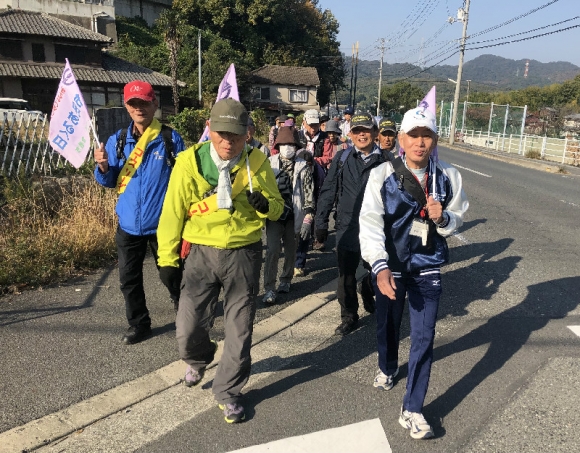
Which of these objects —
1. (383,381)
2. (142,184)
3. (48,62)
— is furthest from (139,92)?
(48,62)

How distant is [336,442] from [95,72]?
112ft

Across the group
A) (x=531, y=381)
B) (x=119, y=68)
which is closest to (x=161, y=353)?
(x=531, y=381)

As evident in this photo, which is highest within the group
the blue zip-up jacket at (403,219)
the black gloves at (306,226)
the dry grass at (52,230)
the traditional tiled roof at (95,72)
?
the traditional tiled roof at (95,72)

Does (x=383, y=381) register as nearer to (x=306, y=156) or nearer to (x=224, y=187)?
(x=224, y=187)

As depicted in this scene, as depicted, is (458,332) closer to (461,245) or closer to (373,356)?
(373,356)

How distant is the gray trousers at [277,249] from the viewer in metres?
4.69

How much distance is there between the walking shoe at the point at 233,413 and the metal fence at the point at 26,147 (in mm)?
6655

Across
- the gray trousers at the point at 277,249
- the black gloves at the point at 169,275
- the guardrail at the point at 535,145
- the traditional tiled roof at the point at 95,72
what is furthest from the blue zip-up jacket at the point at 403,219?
the traditional tiled roof at the point at 95,72

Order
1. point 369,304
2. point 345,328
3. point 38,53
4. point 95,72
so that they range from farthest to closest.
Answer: point 95,72 → point 38,53 → point 369,304 → point 345,328

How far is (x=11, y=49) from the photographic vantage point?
3006cm

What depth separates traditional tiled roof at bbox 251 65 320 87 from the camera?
159 feet

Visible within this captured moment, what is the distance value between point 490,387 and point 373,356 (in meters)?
Answer: 0.85

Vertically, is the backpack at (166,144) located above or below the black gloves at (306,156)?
above

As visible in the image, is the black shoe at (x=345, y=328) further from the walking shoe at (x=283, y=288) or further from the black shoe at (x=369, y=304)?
the walking shoe at (x=283, y=288)
